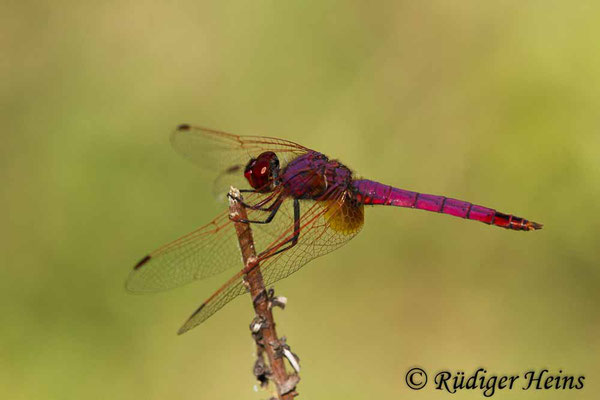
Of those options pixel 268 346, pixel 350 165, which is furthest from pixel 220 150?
pixel 268 346

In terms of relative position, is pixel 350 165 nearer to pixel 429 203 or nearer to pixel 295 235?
pixel 429 203

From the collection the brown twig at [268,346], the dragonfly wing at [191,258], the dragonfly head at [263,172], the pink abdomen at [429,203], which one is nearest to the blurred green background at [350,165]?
the pink abdomen at [429,203]

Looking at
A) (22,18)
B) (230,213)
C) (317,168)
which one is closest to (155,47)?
(22,18)

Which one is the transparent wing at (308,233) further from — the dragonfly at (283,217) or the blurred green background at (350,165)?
the blurred green background at (350,165)

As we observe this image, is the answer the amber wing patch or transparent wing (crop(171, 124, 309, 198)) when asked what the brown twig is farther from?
transparent wing (crop(171, 124, 309, 198))

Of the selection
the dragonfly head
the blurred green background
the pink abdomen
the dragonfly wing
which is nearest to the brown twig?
the dragonfly wing
